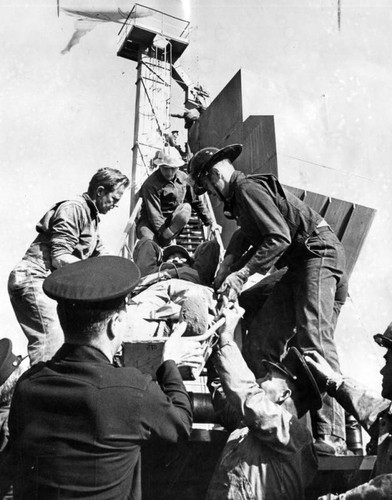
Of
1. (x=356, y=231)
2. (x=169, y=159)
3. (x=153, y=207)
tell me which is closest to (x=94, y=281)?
(x=356, y=231)

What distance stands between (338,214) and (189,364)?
17.5 feet

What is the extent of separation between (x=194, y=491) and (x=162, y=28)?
62.3ft

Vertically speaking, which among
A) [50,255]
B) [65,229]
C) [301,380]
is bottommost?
[50,255]

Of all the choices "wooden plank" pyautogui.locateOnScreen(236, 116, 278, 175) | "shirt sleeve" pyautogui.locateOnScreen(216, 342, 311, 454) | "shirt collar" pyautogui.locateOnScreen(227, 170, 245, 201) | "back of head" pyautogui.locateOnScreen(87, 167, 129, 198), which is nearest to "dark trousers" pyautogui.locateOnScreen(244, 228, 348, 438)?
"shirt collar" pyautogui.locateOnScreen(227, 170, 245, 201)

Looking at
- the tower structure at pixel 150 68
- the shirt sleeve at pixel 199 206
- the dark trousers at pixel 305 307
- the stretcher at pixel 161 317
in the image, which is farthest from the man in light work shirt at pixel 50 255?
the tower structure at pixel 150 68

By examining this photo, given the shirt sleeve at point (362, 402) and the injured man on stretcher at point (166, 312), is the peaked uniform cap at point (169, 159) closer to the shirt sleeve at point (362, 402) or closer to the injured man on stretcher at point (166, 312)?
the injured man on stretcher at point (166, 312)

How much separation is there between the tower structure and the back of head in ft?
37.2

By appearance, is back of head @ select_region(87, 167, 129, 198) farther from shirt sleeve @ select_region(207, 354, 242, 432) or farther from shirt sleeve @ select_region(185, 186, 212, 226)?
shirt sleeve @ select_region(185, 186, 212, 226)

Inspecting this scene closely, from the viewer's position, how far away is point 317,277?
4367 millimetres

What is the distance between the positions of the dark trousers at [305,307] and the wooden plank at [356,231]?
2.77 m

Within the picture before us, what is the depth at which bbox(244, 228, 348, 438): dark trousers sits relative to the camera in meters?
4.22

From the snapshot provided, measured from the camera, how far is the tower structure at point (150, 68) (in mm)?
17234

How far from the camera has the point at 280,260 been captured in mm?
4645

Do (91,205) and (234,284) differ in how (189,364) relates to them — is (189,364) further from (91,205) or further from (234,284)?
(91,205)
